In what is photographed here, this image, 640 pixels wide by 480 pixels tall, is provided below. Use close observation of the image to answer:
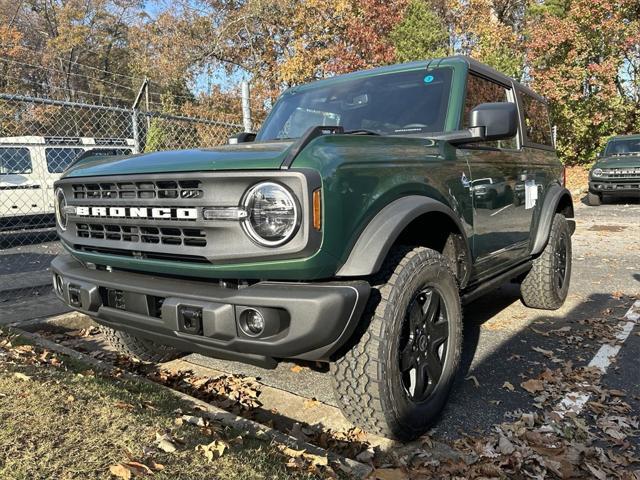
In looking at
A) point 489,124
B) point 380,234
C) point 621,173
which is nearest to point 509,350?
point 489,124

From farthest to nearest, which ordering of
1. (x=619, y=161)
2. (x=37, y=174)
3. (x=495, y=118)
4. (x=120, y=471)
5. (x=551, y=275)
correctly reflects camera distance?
1. (x=619, y=161)
2. (x=37, y=174)
3. (x=551, y=275)
4. (x=495, y=118)
5. (x=120, y=471)

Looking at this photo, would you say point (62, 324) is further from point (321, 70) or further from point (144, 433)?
point (321, 70)

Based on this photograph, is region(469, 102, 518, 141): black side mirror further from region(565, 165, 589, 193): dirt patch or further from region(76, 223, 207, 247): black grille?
region(565, 165, 589, 193): dirt patch

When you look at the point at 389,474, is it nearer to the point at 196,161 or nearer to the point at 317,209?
the point at 317,209

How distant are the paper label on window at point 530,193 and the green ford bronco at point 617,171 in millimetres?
10797

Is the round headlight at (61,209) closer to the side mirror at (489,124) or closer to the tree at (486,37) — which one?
the side mirror at (489,124)

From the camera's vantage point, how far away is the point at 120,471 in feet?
6.17

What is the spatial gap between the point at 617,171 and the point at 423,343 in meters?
13.0

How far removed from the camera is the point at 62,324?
4.32m

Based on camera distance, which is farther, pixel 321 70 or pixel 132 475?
pixel 321 70

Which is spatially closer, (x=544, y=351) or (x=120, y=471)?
(x=120, y=471)

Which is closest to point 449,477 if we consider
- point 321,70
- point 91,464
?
point 91,464

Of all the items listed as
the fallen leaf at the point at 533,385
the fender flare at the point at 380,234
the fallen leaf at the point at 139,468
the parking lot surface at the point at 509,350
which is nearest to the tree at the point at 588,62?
the parking lot surface at the point at 509,350

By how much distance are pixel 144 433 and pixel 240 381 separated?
116 centimetres
